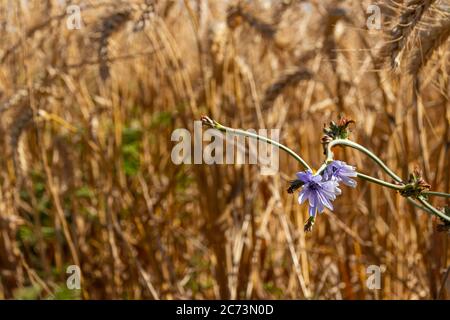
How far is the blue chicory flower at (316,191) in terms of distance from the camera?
0.91 m

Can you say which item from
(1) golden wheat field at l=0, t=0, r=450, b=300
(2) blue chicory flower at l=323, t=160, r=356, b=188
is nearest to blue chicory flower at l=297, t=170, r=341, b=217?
(2) blue chicory flower at l=323, t=160, r=356, b=188

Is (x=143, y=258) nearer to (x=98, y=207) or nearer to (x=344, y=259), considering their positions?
(x=98, y=207)

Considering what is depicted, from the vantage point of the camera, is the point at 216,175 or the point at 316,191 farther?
the point at 216,175

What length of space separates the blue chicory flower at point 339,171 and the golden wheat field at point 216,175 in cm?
77

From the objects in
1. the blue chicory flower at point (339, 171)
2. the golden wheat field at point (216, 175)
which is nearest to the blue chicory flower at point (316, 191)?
the blue chicory flower at point (339, 171)

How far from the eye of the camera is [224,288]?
2076 mm

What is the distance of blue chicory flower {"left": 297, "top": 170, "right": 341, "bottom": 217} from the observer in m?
0.91

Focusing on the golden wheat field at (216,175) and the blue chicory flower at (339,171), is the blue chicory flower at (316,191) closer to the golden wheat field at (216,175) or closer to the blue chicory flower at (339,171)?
the blue chicory flower at (339,171)

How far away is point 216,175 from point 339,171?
1.24 m

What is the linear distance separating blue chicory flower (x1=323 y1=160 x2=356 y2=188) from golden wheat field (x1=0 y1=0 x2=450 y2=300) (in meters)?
0.77

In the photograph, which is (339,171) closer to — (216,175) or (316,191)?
(316,191)

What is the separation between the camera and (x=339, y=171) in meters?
0.96

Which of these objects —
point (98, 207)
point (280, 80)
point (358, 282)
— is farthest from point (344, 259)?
point (98, 207)

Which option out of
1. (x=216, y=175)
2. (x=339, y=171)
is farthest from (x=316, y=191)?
(x=216, y=175)
